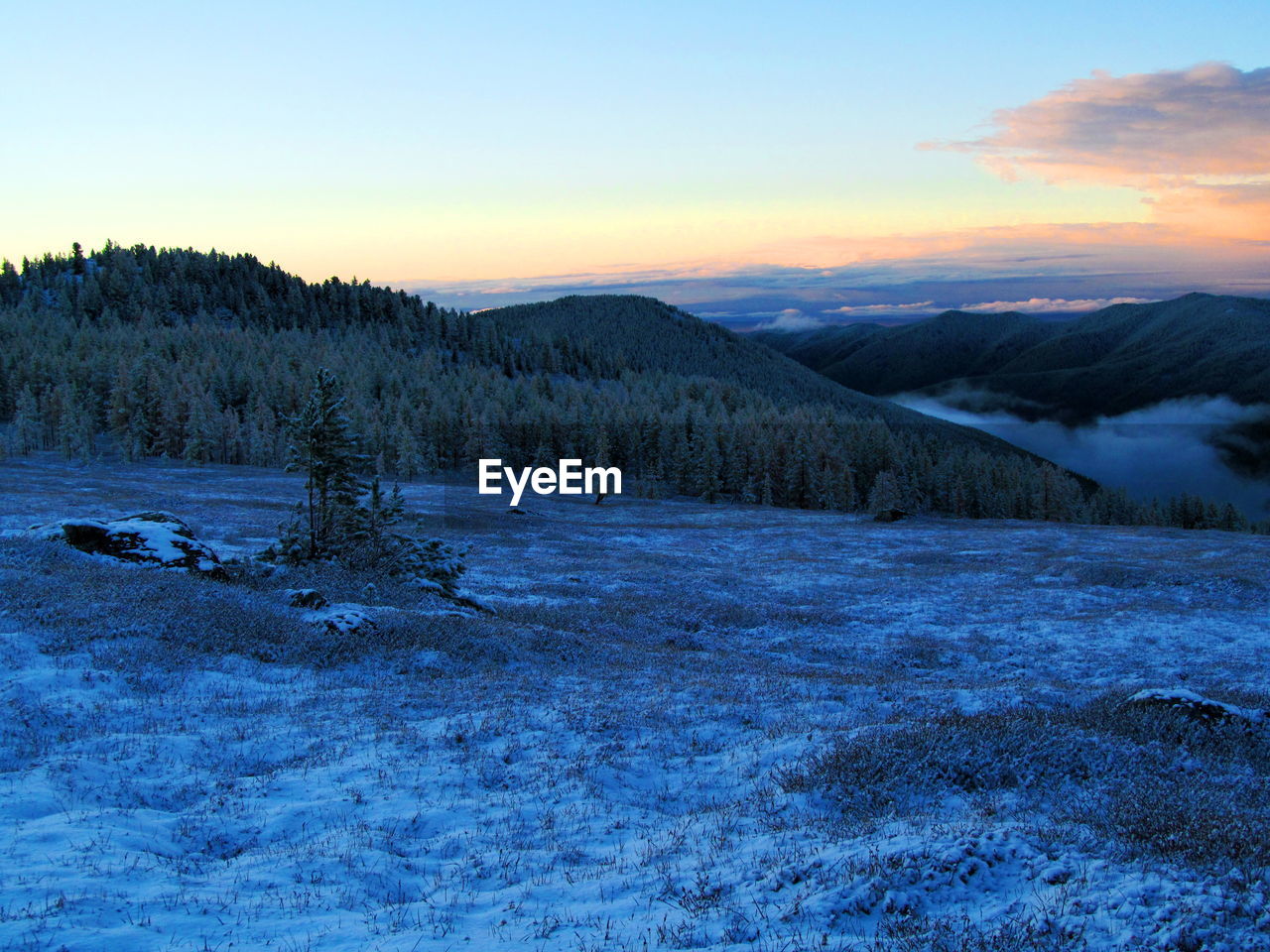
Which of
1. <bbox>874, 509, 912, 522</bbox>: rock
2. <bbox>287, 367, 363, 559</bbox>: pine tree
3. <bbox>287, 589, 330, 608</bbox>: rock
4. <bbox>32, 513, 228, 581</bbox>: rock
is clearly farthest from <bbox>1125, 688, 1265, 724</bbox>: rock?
<bbox>874, 509, 912, 522</bbox>: rock

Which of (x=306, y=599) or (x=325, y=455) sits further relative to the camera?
(x=325, y=455)

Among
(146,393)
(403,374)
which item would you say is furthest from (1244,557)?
(403,374)

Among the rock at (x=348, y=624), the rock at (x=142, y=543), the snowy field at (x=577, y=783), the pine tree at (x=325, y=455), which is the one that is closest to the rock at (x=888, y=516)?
the snowy field at (x=577, y=783)

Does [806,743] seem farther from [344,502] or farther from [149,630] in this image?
[344,502]

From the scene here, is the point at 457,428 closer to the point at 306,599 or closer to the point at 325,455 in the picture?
the point at 325,455

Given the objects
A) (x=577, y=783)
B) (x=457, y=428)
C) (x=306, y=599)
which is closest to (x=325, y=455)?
(x=306, y=599)

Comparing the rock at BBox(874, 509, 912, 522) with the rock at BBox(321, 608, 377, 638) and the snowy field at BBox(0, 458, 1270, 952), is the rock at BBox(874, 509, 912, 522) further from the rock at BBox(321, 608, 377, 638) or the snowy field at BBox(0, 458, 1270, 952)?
the rock at BBox(321, 608, 377, 638)
